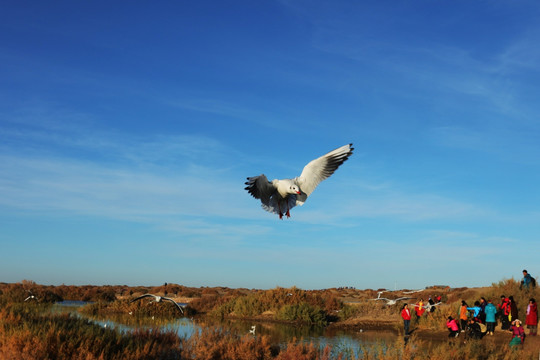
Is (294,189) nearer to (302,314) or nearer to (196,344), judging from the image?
(196,344)

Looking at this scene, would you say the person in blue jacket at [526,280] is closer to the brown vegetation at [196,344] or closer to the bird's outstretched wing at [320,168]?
the brown vegetation at [196,344]

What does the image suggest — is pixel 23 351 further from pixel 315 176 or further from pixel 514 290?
pixel 514 290

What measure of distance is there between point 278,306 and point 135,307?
977cm

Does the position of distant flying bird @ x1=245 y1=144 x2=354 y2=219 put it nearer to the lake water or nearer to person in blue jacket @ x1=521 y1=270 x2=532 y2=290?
the lake water

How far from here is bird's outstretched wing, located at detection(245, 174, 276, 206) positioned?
12636mm

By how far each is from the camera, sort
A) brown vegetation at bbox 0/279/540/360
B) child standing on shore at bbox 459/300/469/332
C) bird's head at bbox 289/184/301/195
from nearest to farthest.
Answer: brown vegetation at bbox 0/279/540/360, bird's head at bbox 289/184/301/195, child standing on shore at bbox 459/300/469/332

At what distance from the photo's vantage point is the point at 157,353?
40.1 ft

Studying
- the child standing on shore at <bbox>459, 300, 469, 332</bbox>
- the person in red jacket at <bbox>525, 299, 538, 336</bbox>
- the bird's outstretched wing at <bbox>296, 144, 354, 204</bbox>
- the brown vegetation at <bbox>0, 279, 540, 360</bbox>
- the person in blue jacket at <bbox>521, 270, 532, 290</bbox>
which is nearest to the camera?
the brown vegetation at <bbox>0, 279, 540, 360</bbox>

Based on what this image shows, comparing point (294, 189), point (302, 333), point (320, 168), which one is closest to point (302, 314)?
point (302, 333)

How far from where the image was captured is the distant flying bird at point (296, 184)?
12.8 metres

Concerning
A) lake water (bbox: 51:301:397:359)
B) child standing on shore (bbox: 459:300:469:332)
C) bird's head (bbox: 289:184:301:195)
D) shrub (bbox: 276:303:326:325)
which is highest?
bird's head (bbox: 289:184:301:195)

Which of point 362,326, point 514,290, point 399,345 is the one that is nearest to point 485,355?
point 399,345

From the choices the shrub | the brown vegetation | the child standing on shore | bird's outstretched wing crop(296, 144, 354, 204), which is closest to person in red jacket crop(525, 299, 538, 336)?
the brown vegetation

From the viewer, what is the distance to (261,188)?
42.2 ft
